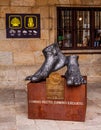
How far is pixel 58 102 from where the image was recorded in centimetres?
607

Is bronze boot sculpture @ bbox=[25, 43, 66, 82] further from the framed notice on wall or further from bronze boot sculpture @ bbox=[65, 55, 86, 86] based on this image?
the framed notice on wall

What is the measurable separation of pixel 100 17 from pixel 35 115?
187 inches

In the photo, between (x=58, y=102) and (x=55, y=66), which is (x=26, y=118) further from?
(x=55, y=66)

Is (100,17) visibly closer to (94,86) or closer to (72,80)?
(94,86)

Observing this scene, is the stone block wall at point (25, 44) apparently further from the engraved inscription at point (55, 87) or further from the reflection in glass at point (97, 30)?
the engraved inscription at point (55, 87)

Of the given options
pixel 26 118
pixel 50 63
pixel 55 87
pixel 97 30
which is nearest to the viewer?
pixel 55 87

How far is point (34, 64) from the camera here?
965 cm

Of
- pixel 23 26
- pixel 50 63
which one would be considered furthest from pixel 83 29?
pixel 50 63

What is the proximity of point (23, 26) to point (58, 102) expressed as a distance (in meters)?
3.94

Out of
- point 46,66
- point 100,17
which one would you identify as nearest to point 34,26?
point 100,17

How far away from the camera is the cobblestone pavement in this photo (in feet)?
18.6

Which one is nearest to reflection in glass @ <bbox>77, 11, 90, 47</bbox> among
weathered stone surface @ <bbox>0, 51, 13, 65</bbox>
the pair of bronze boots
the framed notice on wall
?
the framed notice on wall

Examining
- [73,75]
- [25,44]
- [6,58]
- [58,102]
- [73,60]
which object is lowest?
[58,102]

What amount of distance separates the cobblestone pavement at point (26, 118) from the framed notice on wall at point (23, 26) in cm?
179
